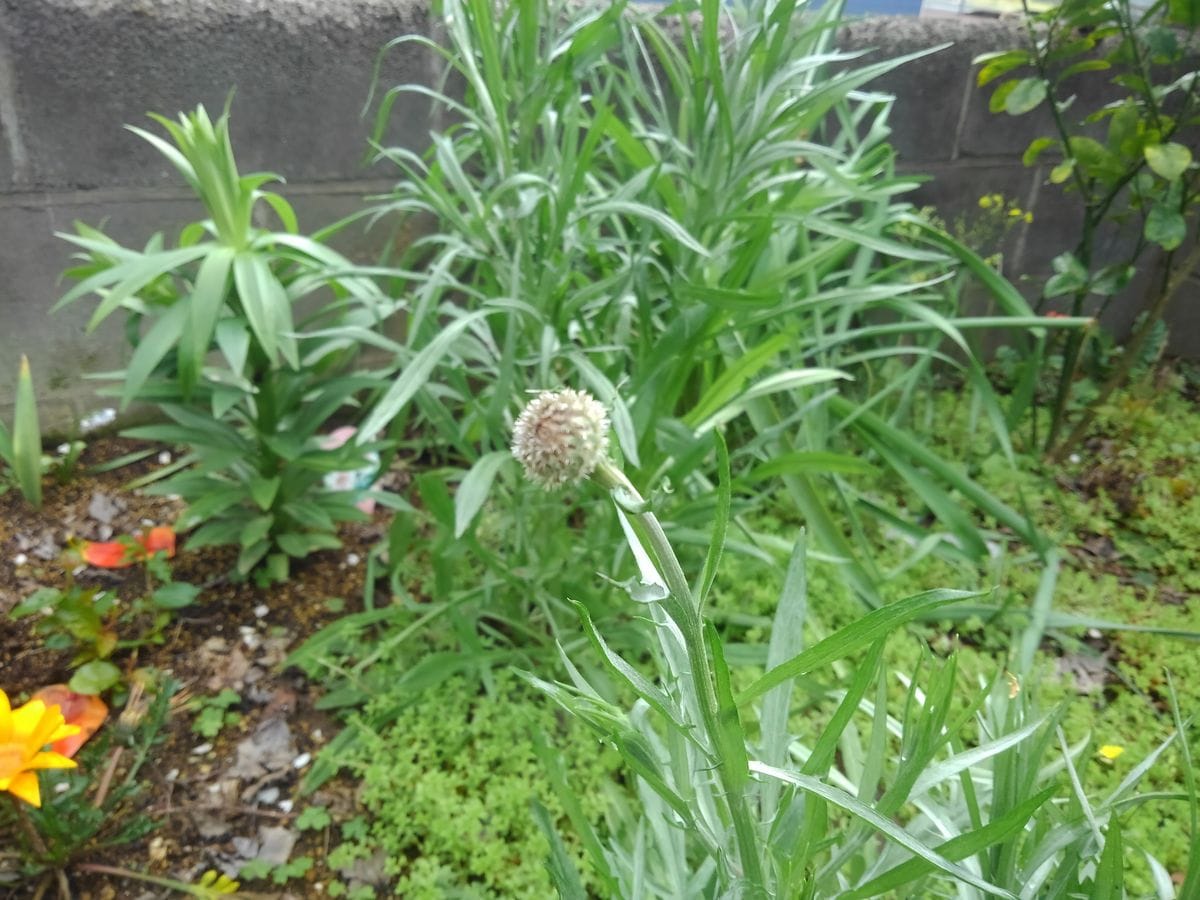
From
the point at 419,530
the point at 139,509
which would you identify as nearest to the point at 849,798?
the point at 419,530

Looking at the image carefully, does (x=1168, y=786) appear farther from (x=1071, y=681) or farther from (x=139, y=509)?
(x=139, y=509)

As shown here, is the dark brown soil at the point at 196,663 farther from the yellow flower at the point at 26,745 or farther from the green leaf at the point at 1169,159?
the green leaf at the point at 1169,159

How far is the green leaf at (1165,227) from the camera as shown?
1734 mm

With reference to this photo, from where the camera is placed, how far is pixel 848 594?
1.49m

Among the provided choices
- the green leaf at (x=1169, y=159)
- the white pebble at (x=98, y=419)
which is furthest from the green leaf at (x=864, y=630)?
the white pebble at (x=98, y=419)

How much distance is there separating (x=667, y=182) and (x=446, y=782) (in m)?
0.96

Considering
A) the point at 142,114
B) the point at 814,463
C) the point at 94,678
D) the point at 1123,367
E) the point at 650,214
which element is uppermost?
the point at 142,114

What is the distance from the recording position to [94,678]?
1.26 metres

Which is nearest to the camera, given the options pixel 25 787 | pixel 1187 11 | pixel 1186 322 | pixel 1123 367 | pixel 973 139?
pixel 25 787

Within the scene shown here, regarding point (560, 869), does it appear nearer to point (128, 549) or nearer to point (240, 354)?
point (240, 354)

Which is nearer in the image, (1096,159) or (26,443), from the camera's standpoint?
(26,443)

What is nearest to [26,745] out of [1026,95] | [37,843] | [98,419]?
[37,843]

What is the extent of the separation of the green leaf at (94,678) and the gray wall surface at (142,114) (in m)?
0.83

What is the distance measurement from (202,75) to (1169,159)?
1.98 metres
